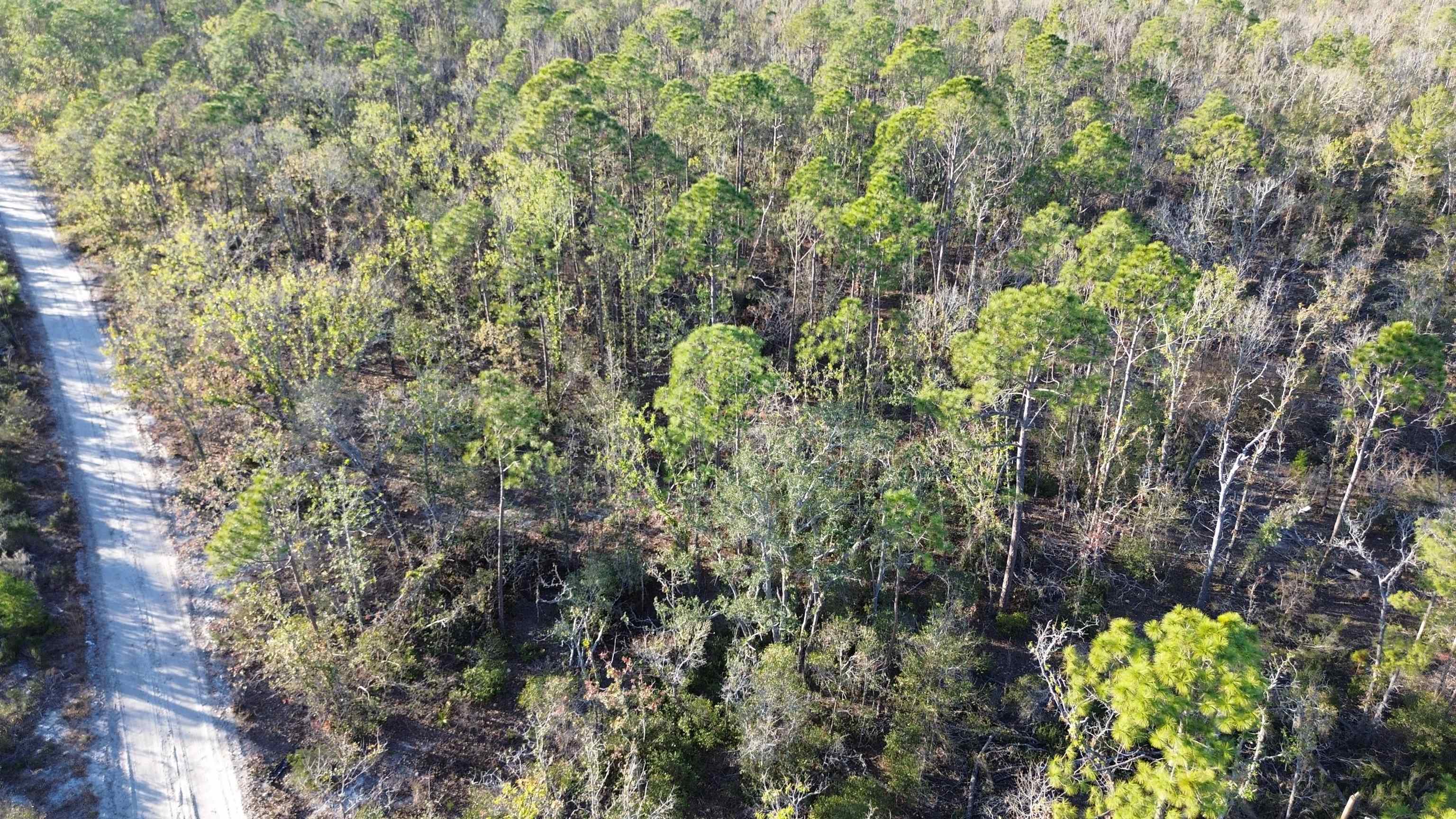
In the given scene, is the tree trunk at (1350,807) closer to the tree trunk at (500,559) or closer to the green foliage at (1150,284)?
the green foliage at (1150,284)

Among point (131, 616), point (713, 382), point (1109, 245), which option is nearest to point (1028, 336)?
point (713, 382)

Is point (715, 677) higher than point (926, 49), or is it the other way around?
point (926, 49)

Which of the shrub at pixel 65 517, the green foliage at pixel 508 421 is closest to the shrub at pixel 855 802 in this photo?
the green foliage at pixel 508 421

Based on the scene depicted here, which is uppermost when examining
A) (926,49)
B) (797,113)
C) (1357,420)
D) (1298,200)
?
(926,49)

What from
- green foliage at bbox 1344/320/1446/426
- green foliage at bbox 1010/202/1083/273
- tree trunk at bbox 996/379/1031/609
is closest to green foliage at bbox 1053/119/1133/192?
green foliage at bbox 1010/202/1083/273

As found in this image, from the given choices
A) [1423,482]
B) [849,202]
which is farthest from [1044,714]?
[849,202]

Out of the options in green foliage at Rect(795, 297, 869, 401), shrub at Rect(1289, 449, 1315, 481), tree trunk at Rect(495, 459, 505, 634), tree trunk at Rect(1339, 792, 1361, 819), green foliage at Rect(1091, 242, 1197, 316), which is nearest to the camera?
tree trunk at Rect(1339, 792, 1361, 819)

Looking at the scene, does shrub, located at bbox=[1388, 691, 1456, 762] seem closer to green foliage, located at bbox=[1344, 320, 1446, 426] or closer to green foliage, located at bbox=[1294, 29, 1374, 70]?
green foliage, located at bbox=[1344, 320, 1446, 426]

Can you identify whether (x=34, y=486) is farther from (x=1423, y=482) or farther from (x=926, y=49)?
(x=1423, y=482)
